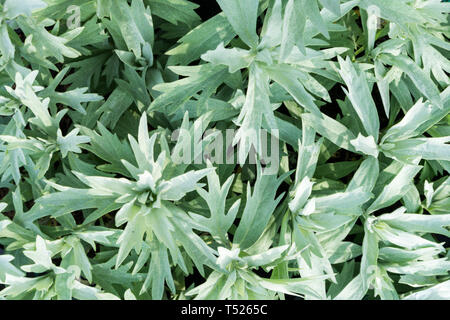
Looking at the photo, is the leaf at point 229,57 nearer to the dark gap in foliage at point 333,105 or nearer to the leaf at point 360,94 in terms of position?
the leaf at point 360,94

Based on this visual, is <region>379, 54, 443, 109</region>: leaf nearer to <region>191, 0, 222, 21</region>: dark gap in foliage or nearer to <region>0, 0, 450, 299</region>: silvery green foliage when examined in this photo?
<region>0, 0, 450, 299</region>: silvery green foliage

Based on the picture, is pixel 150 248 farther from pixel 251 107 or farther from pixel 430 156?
Result: pixel 430 156

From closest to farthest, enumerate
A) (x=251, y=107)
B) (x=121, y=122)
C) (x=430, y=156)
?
(x=251, y=107), (x=430, y=156), (x=121, y=122)

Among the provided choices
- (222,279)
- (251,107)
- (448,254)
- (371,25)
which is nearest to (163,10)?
(251,107)

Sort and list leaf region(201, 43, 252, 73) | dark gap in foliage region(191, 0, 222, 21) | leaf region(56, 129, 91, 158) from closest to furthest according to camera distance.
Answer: leaf region(201, 43, 252, 73) < leaf region(56, 129, 91, 158) < dark gap in foliage region(191, 0, 222, 21)

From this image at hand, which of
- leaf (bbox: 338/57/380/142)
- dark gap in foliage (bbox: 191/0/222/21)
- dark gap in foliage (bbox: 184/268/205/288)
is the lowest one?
dark gap in foliage (bbox: 184/268/205/288)

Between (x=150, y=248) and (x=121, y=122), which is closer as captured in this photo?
(x=150, y=248)

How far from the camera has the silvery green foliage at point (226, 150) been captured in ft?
2.20

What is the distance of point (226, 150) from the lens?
83 cm

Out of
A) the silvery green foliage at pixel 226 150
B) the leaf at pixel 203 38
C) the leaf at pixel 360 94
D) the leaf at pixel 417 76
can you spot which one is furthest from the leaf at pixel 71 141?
the leaf at pixel 417 76

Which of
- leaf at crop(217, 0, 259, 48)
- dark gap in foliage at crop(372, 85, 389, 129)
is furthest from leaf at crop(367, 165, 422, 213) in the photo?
leaf at crop(217, 0, 259, 48)

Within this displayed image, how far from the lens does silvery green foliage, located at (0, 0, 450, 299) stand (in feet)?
2.20
